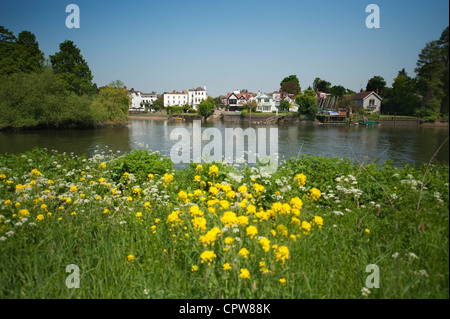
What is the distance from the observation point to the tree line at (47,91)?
34250 mm

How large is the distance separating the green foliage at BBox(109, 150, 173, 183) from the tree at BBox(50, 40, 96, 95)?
46.4 meters

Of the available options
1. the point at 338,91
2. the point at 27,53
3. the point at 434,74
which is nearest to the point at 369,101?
the point at 338,91

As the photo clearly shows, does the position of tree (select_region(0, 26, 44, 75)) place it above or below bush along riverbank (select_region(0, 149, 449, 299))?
above

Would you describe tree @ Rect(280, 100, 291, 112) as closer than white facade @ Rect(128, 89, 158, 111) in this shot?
Yes

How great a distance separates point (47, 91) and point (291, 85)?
115939 millimetres

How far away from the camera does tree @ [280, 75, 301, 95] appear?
5246 inches

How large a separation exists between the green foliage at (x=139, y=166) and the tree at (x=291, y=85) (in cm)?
13241

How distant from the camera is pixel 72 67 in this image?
48.3 metres

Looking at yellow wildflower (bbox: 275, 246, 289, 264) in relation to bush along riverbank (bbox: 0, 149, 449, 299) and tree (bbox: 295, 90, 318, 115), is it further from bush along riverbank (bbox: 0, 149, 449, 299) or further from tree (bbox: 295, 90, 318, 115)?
tree (bbox: 295, 90, 318, 115)

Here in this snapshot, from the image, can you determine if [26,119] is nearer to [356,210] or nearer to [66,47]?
[66,47]

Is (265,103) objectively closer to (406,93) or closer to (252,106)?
(252,106)

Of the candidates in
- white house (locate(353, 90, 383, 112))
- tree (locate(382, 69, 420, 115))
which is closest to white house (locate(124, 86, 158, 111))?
white house (locate(353, 90, 383, 112))
